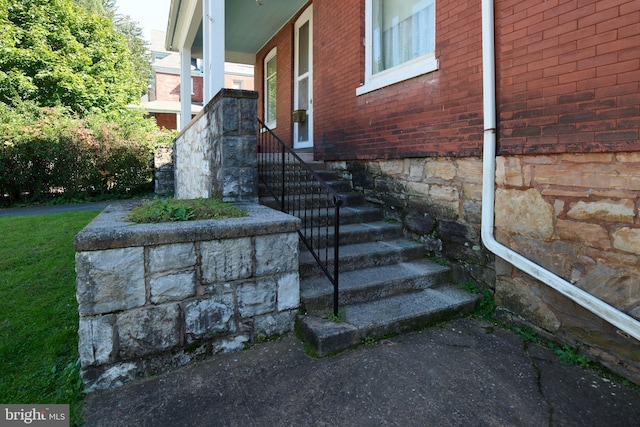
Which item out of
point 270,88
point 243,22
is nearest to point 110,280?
point 243,22

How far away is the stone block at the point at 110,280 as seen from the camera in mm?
2084

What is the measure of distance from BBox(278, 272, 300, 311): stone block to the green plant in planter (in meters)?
0.57

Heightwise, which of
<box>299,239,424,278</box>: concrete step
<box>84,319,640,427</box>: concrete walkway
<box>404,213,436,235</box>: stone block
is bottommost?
<box>84,319,640,427</box>: concrete walkway

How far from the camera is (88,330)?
2.12 metres

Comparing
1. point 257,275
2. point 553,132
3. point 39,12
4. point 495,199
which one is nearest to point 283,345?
point 257,275

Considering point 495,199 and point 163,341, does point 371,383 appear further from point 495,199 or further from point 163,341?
point 495,199

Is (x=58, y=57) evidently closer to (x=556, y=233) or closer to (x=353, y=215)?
(x=353, y=215)

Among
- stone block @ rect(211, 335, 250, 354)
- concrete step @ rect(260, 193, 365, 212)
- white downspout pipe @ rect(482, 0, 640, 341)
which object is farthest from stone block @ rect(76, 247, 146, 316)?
white downspout pipe @ rect(482, 0, 640, 341)

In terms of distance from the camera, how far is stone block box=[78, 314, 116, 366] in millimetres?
2115

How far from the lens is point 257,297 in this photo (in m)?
2.55

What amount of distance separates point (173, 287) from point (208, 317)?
0.99ft

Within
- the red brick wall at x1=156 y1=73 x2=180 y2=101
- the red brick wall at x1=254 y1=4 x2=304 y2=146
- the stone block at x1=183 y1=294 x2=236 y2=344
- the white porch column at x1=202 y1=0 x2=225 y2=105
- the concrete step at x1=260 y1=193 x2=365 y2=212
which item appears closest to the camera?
the stone block at x1=183 y1=294 x2=236 y2=344

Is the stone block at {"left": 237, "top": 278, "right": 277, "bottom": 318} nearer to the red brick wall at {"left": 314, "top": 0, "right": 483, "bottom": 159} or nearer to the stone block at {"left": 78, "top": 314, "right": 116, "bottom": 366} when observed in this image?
the stone block at {"left": 78, "top": 314, "right": 116, "bottom": 366}

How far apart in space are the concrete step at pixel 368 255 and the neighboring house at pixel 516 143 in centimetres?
20
